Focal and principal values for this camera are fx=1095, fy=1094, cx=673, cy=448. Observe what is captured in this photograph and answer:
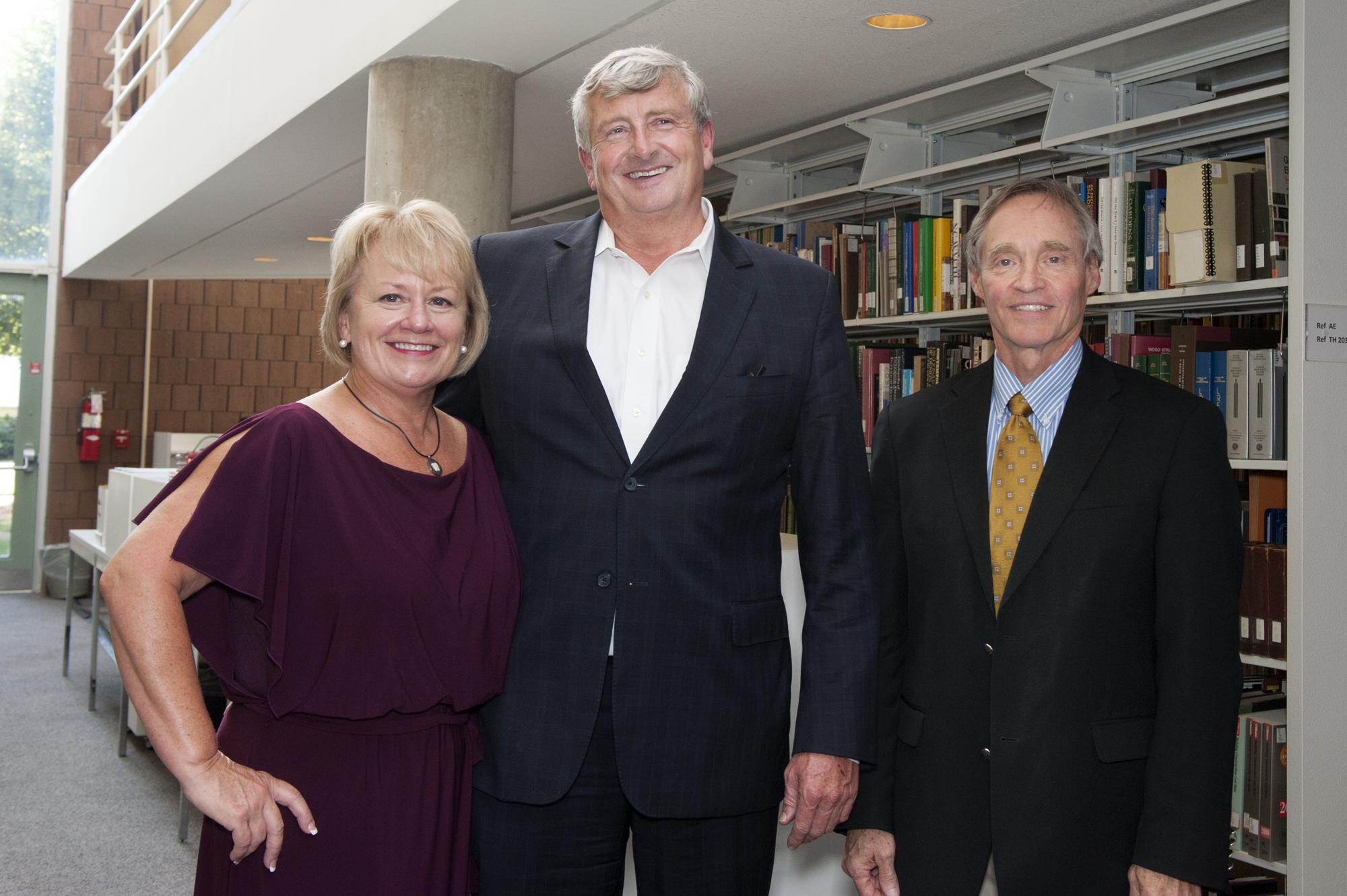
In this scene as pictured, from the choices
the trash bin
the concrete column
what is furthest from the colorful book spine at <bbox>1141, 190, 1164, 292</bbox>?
the trash bin

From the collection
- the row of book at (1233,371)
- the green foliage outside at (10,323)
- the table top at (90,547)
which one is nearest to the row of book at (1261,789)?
the row of book at (1233,371)

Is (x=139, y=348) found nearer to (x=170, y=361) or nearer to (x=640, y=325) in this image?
(x=170, y=361)

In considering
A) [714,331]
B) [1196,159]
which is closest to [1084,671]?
[714,331]

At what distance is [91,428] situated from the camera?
962 cm

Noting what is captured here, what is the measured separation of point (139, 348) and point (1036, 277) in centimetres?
991

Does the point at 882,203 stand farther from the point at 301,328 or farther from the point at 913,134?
the point at 301,328

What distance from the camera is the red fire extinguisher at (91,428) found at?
961 centimetres

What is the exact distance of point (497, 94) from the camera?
3.78m

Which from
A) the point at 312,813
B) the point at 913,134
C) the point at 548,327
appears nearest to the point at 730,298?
the point at 548,327

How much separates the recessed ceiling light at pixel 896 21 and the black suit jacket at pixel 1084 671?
194cm

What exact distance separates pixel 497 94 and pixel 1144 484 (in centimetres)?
287

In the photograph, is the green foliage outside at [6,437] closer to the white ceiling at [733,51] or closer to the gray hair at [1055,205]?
the white ceiling at [733,51]

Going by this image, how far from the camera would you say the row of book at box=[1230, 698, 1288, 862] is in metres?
2.78

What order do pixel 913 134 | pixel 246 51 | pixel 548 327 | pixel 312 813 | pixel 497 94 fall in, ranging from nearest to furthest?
1. pixel 312 813
2. pixel 548 327
3. pixel 497 94
4. pixel 913 134
5. pixel 246 51
